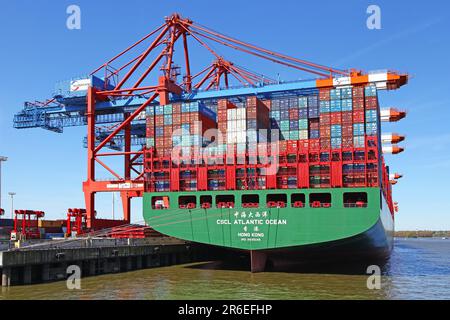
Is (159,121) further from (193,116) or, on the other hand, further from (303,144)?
(303,144)

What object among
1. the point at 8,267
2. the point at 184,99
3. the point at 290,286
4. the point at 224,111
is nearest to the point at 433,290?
the point at 290,286

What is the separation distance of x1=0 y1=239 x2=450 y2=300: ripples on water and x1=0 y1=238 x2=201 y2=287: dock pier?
1.74 meters

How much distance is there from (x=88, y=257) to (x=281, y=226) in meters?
16.3

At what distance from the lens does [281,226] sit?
1593 inches

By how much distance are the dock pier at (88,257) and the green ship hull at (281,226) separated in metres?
4.42

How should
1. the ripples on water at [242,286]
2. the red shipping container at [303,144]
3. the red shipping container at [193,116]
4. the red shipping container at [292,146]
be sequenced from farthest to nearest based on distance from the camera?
1. the red shipping container at [193,116]
2. the red shipping container at [292,146]
3. the red shipping container at [303,144]
4. the ripples on water at [242,286]

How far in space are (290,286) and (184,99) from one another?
2809 cm

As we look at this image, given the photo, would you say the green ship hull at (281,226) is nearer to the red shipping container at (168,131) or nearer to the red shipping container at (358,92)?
the red shipping container at (168,131)

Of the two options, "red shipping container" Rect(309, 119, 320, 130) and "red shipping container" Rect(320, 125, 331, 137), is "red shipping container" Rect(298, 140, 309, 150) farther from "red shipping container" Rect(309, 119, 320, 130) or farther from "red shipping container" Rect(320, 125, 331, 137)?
"red shipping container" Rect(309, 119, 320, 130)

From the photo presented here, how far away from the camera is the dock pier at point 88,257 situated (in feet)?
111

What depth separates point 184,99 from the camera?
55.6m

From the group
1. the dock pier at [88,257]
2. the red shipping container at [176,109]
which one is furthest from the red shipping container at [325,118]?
the dock pier at [88,257]

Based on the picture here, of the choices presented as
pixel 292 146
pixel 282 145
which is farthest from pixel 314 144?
pixel 282 145
